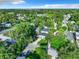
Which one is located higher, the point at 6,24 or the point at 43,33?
the point at 6,24

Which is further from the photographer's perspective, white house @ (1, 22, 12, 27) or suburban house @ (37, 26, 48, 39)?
white house @ (1, 22, 12, 27)

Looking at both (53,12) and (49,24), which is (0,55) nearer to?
(49,24)

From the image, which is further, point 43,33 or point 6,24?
point 6,24

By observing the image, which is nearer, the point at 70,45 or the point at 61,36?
the point at 70,45

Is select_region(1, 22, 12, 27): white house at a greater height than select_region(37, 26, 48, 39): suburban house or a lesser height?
greater

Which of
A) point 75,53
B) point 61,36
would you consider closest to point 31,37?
point 61,36

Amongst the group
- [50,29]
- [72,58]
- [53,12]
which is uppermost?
[53,12]

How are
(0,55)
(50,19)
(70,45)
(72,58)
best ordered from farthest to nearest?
1. (50,19)
2. (70,45)
3. (72,58)
4. (0,55)

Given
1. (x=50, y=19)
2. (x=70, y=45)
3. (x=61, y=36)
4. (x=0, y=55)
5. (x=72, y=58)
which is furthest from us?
(x=50, y=19)

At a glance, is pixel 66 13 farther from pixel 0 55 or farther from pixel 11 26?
pixel 0 55

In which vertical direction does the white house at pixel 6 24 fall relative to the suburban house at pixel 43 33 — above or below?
above

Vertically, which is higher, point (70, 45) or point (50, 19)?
point (50, 19)
